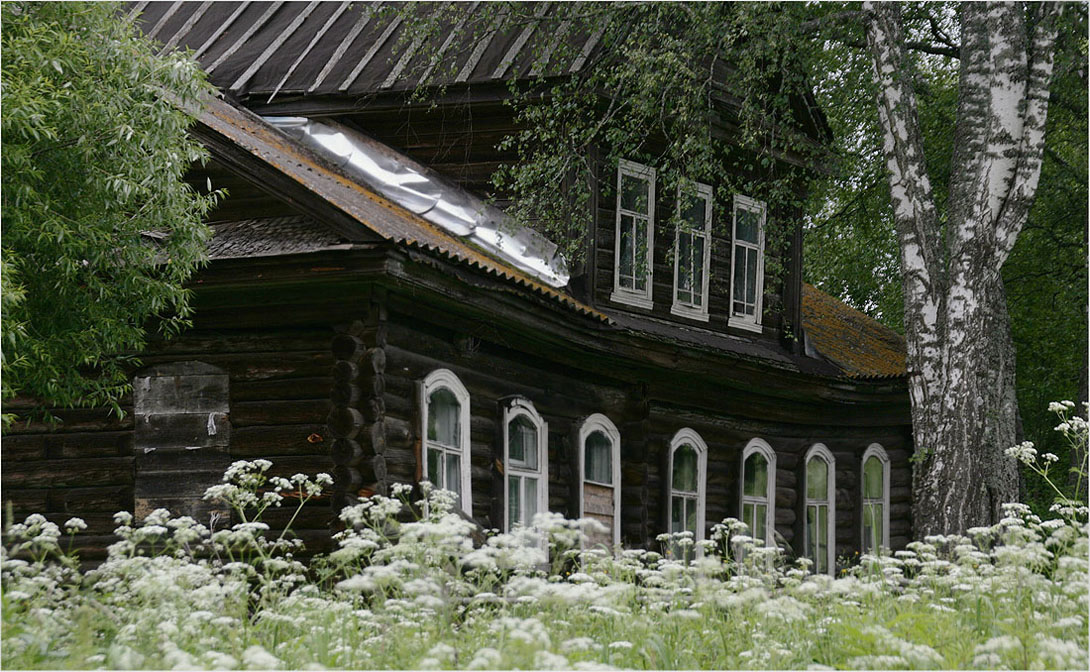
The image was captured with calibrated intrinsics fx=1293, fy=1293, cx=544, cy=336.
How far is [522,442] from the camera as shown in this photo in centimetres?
1255

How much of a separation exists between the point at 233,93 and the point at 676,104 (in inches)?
195

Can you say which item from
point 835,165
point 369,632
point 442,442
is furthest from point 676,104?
point 369,632

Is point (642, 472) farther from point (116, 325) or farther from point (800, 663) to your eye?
point (800, 663)

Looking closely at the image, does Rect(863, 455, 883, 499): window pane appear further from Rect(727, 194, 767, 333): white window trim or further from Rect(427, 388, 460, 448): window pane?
Rect(427, 388, 460, 448): window pane

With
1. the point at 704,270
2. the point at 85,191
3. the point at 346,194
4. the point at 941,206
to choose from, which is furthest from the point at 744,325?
the point at 85,191

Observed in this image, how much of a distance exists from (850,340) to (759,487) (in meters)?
3.94

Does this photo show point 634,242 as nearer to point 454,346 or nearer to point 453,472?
point 454,346

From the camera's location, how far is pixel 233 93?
1451 centimetres

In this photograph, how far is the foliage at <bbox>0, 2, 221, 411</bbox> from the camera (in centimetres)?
877

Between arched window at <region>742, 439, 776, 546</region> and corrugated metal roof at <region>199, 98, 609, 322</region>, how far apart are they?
→ 4804mm

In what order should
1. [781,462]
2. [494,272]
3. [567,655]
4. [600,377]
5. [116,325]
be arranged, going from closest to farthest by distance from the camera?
1. [567,655]
2. [116,325]
3. [494,272]
4. [600,377]
5. [781,462]

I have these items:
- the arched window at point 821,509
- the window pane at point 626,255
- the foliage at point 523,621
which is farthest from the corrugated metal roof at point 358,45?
the foliage at point 523,621

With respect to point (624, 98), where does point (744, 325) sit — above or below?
below

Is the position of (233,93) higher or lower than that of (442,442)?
higher
